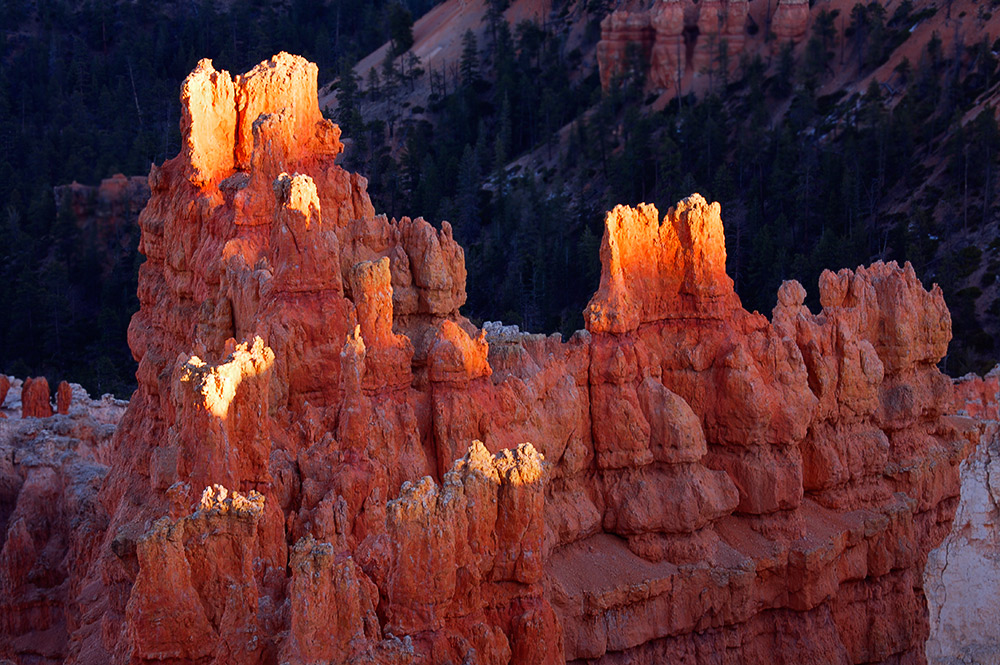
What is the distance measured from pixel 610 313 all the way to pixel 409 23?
9039 centimetres

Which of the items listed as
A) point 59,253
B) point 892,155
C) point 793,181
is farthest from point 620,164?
point 59,253

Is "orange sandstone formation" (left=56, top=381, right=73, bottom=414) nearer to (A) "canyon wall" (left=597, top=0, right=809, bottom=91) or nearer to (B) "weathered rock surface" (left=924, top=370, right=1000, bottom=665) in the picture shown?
(B) "weathered rock surface" (left=924, top=370, right=1000, bottom=665)

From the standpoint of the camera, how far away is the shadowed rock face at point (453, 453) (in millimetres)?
18891

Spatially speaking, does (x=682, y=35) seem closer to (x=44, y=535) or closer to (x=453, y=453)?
(x=44, y=535)

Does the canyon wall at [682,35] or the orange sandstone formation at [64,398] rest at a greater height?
the canyon wall at [682,35]

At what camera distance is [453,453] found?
78.6 ft

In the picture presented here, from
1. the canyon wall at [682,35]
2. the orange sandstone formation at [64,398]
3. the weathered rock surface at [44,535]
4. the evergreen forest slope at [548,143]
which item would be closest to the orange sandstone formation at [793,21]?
the canyon wall at [682,35]

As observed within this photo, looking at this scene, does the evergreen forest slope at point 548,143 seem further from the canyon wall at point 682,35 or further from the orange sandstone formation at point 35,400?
the orange sandstone formation at point 35,400

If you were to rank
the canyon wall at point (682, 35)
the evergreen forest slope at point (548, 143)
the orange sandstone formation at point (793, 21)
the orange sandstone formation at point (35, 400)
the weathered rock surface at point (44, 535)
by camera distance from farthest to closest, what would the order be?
the canyon wall at point (682, 35)
the orange sandstone formation at point (793, 21)
the evergreen forest slope at point (548, 143)
the orange sandstone formation at point (35, 400)
the weathered rock surface at point (44, 535)

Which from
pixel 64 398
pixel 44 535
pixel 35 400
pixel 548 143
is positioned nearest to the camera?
pixel 44 535

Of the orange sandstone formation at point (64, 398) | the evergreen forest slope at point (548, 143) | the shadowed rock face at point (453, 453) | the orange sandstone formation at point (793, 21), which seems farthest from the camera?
the orange sandstone formation at point (793, 21)

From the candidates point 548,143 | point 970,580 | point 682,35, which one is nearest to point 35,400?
point 970,580

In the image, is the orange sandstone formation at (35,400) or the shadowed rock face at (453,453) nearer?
the shadowed rock face at (453,453)

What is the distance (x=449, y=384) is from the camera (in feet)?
80.5
